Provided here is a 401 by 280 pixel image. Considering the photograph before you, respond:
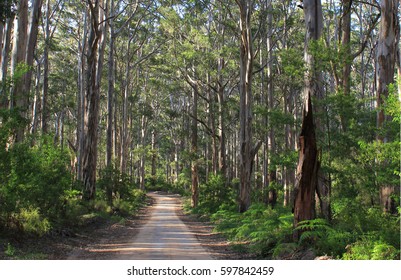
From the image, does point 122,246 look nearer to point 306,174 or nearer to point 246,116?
point 306,174

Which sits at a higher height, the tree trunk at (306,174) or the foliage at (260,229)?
the tree trunk at (306,174)

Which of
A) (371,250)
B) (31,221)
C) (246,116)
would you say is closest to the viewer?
(371,250)

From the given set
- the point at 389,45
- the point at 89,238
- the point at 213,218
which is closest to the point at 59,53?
the point at 213,218

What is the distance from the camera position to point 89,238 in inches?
500

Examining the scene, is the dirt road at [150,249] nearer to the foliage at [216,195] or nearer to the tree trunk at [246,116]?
the tree trunk at [246,116]

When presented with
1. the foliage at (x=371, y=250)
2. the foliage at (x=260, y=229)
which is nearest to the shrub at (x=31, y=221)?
the foliage at (x=260, y=229)

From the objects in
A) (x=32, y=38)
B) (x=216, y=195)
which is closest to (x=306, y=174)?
(x=32, y=38)

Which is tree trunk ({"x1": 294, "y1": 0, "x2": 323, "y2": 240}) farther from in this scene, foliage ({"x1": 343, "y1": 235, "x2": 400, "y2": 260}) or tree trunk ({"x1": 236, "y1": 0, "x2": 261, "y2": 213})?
tree trunk ({"x1": 236, "y1": 0, "x2": 261, "y2": 213})

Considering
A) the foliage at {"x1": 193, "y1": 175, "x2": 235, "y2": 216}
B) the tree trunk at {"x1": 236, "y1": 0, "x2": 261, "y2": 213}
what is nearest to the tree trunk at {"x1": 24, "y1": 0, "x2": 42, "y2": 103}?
the tree trunk at {"x1": 236, "y1": 0, "x2": 261, "y2": 213}

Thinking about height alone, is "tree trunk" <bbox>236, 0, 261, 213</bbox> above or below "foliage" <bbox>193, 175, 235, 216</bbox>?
above

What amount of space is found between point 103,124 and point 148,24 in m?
17.1

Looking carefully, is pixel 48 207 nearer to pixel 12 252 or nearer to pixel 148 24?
pixel 12 252

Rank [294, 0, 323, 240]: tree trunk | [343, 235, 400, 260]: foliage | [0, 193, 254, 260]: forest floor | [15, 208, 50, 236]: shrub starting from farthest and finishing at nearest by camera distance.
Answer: [15, 208, 50, 236]: shrub, [0, 193, 254, 260]: forest floor, [294, 0, 323, 240]: tree trunk, [343, 235, 400, 260]: foliage

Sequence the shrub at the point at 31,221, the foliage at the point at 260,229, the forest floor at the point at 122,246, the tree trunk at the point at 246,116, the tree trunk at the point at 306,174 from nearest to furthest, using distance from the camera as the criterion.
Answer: the tree trunk at the point at 306,174, the forest floor at the point at 122,246, the foliage at the point at 260,229, the shrub at the point at 31,221, the tree trunk at the point at 246,116
